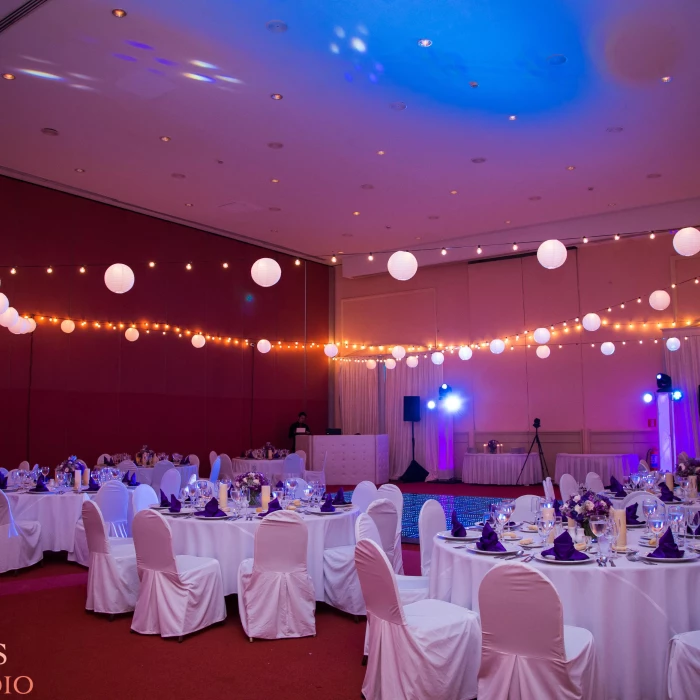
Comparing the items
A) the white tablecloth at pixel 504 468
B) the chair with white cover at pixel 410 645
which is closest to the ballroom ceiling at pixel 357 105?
the white tablecloth at pixel 504 468

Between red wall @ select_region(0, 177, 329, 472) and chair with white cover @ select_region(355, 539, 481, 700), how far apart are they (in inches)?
312

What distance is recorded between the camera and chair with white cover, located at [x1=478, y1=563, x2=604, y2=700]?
2762 millimetres

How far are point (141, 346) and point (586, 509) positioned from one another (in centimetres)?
927

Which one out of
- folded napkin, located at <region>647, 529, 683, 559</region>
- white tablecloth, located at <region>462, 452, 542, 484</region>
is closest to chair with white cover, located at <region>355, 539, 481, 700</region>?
folded napkin, located at <region>647, 529, 683, 559</region>

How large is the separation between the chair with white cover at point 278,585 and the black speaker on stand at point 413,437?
31.6 feet

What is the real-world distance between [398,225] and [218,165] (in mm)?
4042

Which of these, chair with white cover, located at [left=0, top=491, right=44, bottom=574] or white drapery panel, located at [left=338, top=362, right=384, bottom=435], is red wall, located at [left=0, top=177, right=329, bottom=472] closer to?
white drapery panel, located at [left=338, top=362, right=384, bottom=435]

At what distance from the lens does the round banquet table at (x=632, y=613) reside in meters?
3.13

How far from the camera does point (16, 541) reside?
6344mm

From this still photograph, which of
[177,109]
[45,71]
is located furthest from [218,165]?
[45,71]

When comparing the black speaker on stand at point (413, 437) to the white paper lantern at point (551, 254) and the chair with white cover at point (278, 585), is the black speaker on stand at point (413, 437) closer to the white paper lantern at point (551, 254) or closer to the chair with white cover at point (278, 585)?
the white paper lantern at point (551, 254)

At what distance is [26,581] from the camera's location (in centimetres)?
612

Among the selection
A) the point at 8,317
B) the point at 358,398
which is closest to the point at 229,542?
the point at 8,317

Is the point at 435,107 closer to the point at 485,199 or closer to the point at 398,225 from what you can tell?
the point at 485,199
